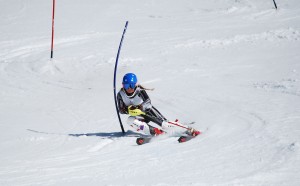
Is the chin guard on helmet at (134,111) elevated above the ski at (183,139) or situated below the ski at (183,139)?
above

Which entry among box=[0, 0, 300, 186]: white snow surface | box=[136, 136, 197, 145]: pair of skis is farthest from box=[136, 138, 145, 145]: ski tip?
box=[0, 0, 300, 186]: white snow surface

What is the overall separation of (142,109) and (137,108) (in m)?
0.11

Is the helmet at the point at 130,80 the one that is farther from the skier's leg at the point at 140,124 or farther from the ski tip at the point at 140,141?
the ski tip at the point at 140,141

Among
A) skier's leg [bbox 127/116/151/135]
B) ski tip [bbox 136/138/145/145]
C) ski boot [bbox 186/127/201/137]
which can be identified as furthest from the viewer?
skier's leg [bbox 127/116/151/135]

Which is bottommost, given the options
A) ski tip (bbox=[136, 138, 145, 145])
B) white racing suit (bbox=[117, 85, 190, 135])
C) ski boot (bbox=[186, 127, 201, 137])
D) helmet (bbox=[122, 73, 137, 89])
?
ski tip (bbox=[136, 138, 145, 145])

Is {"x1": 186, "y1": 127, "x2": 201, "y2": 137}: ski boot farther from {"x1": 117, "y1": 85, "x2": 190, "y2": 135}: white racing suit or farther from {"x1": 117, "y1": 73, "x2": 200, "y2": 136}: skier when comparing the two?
{"x1": 117, "y1": 85, "x2": 190, "y2": 135}: white racing suit

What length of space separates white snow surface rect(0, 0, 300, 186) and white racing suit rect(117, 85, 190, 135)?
0.44m

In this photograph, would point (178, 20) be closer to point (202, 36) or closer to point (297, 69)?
point (202, 36)

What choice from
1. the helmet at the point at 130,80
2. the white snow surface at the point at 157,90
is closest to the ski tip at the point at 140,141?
the white snow surface at the point at 157,90

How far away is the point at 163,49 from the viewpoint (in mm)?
19438

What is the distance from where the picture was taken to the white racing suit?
33.3ft

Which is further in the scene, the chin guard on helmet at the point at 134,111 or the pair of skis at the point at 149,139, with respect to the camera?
the chin guard on helmet at the point at 134,111

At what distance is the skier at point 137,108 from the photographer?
1012cm

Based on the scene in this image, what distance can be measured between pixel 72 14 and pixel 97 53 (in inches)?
344
